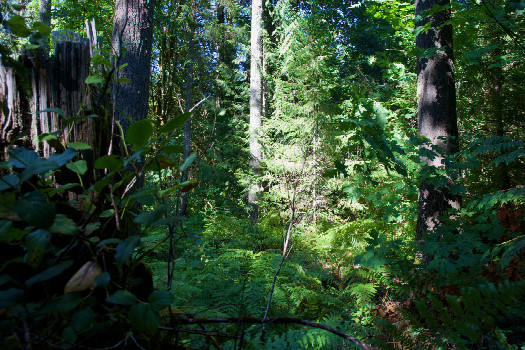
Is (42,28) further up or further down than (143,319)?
further up

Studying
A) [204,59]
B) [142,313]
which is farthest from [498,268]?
[204,59]

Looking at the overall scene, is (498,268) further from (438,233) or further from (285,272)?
(285,272)

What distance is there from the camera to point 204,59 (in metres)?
10.9

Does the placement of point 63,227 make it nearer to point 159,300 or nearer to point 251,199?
point 159,300

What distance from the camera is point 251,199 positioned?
339 inches

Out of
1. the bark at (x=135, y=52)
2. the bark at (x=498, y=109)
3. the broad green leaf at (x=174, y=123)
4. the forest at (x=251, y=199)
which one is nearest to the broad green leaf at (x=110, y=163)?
the forest at (x=251, y=199)

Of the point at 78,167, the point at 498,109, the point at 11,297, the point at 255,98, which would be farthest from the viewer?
the point at 255,98

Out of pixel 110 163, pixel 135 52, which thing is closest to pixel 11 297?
pixel 110 163

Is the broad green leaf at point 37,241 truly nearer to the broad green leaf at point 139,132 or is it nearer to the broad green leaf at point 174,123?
the broad green leaf at point 139,132

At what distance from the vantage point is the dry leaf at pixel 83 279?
2.03 ft

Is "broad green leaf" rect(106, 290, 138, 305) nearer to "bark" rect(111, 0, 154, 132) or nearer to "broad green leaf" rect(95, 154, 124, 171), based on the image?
"broad green leaf" rect(95, 154, 124, 171)

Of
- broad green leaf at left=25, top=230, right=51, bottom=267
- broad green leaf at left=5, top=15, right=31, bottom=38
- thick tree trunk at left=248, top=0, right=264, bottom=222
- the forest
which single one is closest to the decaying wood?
the forest

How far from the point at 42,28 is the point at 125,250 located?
2.85 feet

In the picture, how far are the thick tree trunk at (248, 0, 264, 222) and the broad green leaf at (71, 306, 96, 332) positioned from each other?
7.76 meters
